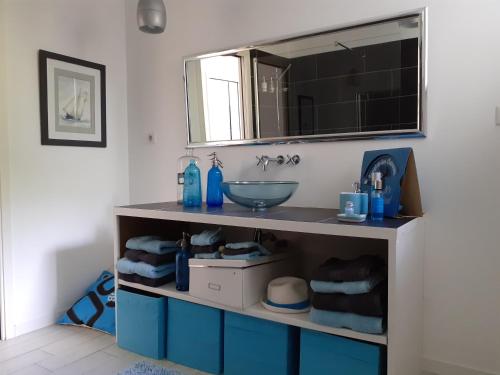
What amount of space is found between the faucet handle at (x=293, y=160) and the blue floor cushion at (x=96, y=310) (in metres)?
1.30

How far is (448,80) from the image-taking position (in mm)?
1671

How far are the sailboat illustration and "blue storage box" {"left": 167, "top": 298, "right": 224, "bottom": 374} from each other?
4.34 ft

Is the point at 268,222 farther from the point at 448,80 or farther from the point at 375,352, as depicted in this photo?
the point at 448,80

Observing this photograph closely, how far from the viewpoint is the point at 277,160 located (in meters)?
2.12

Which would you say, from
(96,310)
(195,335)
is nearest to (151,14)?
(195,335)

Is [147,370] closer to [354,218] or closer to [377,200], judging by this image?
[354,218]

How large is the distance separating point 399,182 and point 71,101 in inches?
78.1

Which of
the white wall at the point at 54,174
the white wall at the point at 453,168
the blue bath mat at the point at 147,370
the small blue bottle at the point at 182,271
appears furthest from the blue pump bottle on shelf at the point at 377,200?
the white wall at the point at 54,174

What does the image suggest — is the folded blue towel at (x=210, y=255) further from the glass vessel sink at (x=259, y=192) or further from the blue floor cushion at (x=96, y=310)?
the blue floor cushion at (x=96, y=310)

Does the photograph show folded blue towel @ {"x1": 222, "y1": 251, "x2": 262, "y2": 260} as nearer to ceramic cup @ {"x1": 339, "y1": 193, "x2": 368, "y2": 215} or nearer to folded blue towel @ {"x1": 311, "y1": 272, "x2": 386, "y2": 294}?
folded blue towel @ {"x1": 311, "y1": 272, "x2": 386, "y2": 294}

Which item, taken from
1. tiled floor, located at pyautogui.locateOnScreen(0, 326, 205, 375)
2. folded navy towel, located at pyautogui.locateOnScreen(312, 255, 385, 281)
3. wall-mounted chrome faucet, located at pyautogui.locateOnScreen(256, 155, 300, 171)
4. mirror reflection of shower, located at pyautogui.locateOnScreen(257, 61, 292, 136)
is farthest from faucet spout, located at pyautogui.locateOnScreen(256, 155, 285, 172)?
tiled floor, located at pyautogui.locateOnScreen(0, 326, 205, 375)

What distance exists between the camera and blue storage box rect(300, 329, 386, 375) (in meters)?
1.38

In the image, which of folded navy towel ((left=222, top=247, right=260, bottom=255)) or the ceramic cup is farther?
folded navy towel ((left=222, top=247, right=260, bottom=255))

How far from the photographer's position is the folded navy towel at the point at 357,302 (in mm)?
1366
